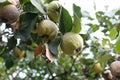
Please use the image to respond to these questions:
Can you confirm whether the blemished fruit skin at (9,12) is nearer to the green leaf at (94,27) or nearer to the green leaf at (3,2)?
the green leaf at (3,2)

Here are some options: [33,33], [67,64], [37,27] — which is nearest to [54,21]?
[37,27]

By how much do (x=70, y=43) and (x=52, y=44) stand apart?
11 cm

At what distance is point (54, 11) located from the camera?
1375 mm

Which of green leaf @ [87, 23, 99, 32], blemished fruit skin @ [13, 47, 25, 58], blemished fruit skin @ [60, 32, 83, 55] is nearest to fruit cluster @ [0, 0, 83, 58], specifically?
blemished fruit skin @ [60, 32, 83, 55]

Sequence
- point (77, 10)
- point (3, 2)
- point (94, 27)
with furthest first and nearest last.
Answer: point (94, 27), point (77, 10), point (3, 2)

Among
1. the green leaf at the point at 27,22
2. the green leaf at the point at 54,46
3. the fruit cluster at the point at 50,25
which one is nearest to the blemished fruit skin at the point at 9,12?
the fruit cluster at the point at 50,25

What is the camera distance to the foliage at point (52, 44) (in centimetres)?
139

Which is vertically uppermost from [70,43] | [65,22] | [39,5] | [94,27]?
[94,27]

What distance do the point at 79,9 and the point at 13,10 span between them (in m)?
0.34

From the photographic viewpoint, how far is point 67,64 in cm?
Answer: 359

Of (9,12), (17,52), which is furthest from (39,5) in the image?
(17,52)

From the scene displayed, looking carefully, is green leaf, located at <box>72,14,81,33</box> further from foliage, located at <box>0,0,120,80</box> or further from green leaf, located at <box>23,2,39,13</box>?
green leaf, located at <box>23,2,39,13</box>

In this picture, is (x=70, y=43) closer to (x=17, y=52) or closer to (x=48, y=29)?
(x=48, y=29)

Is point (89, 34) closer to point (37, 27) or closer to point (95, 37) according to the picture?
point (95, 37)
